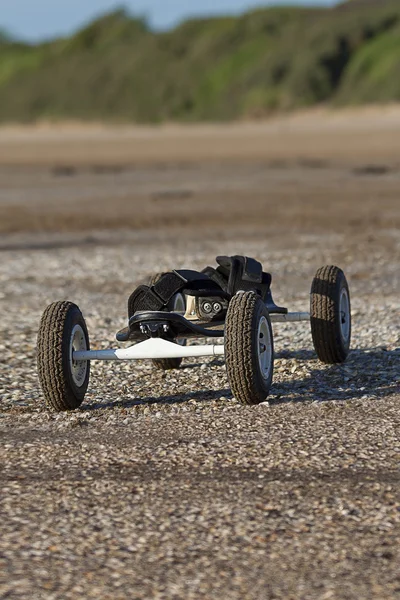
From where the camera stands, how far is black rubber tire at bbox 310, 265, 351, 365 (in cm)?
915

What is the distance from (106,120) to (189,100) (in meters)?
7.64

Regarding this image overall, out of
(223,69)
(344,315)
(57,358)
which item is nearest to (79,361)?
(57,358)

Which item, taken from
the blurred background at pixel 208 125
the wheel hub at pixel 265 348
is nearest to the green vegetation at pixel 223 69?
the blurred background at pixel 208 125

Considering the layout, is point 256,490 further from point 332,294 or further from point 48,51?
point 48,51

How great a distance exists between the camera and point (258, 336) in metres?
7.72

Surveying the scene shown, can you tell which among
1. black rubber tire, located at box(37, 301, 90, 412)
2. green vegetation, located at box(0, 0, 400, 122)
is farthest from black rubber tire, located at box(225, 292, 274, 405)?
green vegetation, located at box(0, 0, 400, 122)

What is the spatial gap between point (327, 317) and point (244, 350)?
174 cm

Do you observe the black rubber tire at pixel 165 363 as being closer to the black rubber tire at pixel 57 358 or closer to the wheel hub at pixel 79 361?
the wheel hub at pixel 79 361

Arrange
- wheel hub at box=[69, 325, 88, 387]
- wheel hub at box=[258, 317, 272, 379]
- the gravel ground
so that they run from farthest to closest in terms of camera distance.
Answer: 1. wheel hub at box=[69, 325, 88, 387]
2. wheel hub at box=[258, 317, 272, 379]
3. the gravel ground

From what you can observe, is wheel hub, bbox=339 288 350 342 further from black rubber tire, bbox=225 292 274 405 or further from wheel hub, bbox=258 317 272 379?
black rubber tire, bbox=225 292 274 405

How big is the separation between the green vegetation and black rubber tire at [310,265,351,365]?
70.0 m

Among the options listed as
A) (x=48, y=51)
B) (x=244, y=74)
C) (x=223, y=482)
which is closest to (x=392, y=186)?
(x=223, y=482)

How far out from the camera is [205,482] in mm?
6457

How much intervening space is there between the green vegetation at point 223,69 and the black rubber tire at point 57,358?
7167 centimetres
